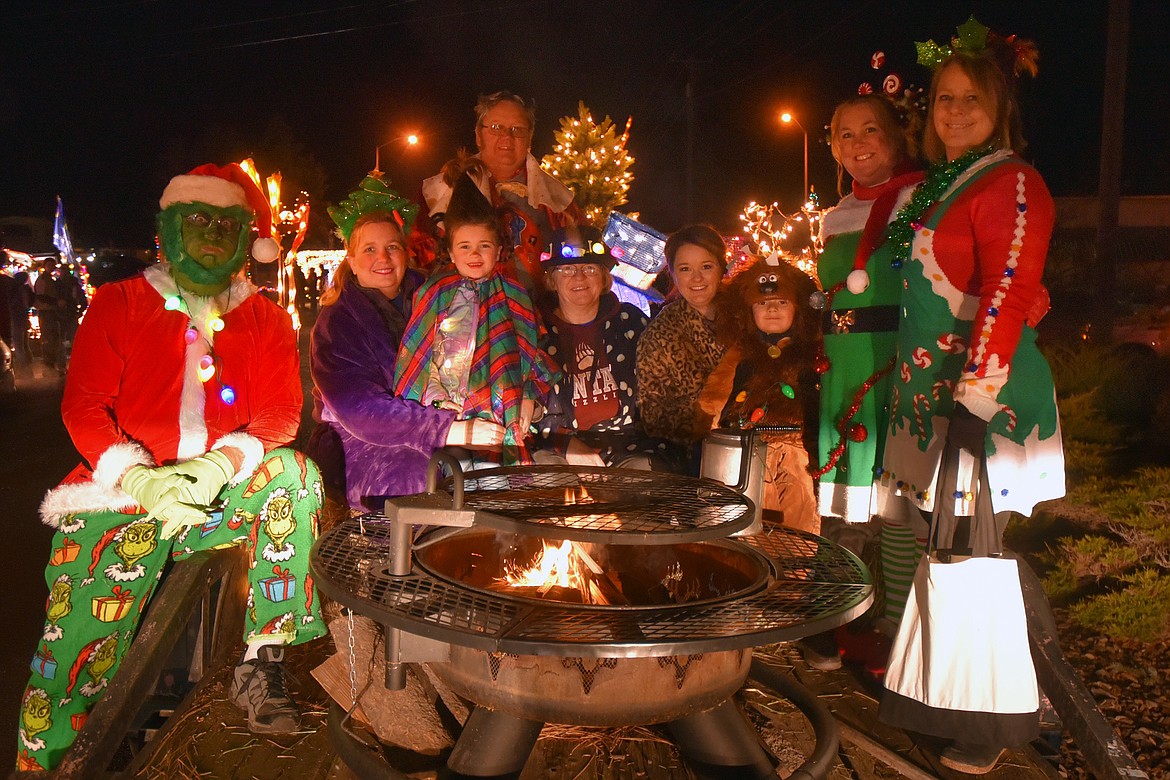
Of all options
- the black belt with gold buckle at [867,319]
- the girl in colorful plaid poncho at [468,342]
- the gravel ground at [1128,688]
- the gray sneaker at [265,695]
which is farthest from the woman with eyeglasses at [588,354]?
the gravel ground at [1128,688]

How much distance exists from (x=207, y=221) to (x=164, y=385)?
638 millimetres

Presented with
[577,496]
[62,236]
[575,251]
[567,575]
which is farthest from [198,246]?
[62,236]

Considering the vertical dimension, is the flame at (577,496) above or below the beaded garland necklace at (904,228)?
below

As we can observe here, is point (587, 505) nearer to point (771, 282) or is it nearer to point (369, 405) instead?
point (369, 405)

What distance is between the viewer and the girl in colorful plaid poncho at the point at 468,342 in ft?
11.1

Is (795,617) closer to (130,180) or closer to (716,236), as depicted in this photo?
(716,236)

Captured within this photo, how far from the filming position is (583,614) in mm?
1919

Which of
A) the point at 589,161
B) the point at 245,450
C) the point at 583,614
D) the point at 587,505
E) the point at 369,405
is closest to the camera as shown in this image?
the point at 583,614

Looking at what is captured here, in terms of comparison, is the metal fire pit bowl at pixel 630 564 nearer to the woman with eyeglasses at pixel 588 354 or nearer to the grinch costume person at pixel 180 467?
the grinch costume person at pixel 180 467

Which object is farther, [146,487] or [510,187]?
[510,187]

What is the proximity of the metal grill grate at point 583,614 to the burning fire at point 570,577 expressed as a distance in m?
0.39

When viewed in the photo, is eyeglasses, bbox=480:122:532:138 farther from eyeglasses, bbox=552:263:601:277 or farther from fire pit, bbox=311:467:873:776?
fire pit, bbox=311:467:873:776

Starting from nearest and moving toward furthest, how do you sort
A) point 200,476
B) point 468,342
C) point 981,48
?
point 981,48
point 200,476
point 468,342

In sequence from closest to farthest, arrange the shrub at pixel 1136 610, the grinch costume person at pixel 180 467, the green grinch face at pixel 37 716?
the green grinch face at pixel 37 716, the grinch costume person at pixel 180 467, the shrub at pixel 1136 610
